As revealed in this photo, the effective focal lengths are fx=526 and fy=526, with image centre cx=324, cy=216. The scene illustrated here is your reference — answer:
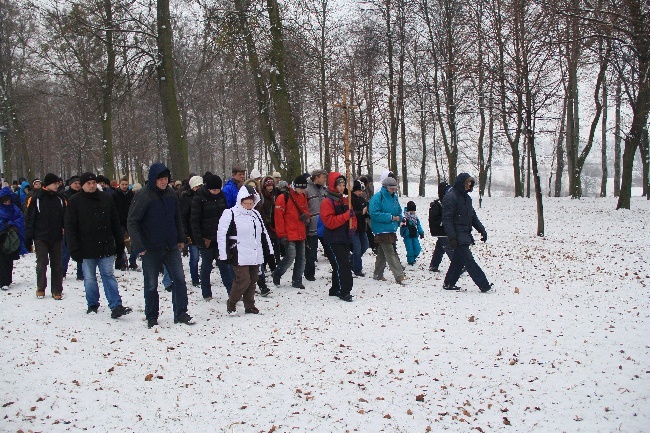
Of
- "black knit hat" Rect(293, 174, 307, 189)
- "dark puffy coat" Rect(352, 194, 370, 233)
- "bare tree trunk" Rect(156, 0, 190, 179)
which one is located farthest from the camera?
"bare tree trunk" Rect(156, 0, 190, 179)

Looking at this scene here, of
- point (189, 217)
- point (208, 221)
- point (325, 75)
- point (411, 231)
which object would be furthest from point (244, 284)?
point (325, 75)

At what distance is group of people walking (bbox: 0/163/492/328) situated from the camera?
749 cm

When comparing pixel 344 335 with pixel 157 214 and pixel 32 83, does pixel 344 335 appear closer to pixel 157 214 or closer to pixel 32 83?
pixel 157 214

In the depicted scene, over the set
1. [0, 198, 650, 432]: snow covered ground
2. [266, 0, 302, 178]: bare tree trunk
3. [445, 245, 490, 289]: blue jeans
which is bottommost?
[0, 198, 650, 432]: snow covered ground

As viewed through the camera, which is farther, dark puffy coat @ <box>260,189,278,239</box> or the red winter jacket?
dark puffy coat @ <box>260,189,278,239</box>

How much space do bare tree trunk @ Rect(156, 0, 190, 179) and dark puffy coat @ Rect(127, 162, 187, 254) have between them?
7671mm

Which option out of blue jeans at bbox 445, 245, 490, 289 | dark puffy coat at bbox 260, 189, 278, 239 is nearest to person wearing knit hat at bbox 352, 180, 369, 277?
dark puffy coat at bbox 260, 189, 278, 239

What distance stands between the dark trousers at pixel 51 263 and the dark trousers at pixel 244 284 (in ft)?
10.1

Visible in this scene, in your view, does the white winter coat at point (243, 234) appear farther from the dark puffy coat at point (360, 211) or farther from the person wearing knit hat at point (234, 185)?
the dark puffy coat at point (360, 211)

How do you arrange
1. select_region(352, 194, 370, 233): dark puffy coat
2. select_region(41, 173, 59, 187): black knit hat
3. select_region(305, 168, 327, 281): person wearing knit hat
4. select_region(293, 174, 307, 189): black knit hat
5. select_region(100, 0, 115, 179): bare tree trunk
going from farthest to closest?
select_region(100, 0, 115, 179): bare tree trunk → select_region(352, 194, 370, 233): dark puffy coat → select_region(305, 168, 327, 281): person wearing knit hat → select_region(293, 174, 307, 189): black knit hat → select_region(41, 173, 59, 187): black knit hat

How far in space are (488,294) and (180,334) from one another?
16.7 feet

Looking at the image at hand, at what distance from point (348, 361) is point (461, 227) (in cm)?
400

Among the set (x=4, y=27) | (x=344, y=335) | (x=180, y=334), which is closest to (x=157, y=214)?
(x=180, y=334)

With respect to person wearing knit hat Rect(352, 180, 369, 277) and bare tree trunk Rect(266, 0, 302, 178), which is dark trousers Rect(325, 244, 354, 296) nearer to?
person wearing knit hat Rect(352, 180, 369, 277)
